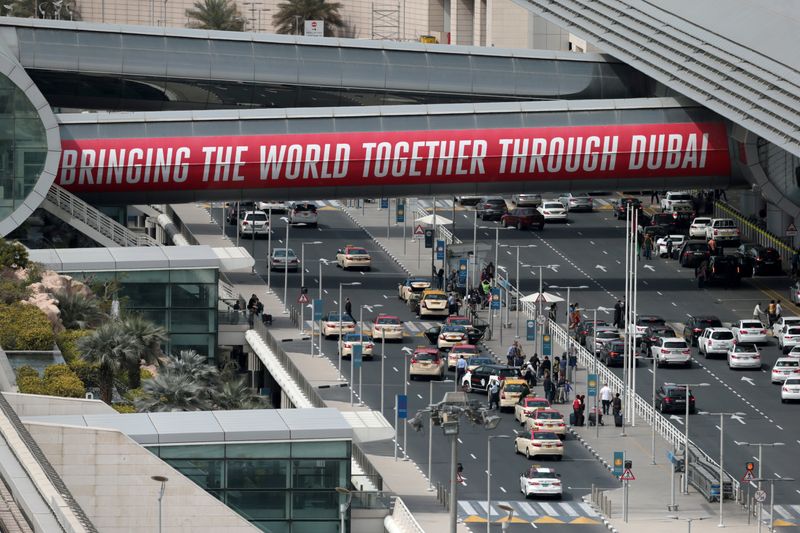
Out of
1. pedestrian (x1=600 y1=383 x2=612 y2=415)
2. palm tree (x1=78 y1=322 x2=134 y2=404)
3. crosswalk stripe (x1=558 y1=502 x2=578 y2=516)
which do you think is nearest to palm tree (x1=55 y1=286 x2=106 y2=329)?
palm tree (x1=78 y1=322 x2=134 y2=404)

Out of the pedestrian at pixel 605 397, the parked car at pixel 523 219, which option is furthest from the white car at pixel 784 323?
the parked car at pixel 523 219

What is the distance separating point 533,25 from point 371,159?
182ft

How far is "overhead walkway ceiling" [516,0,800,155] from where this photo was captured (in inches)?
5261

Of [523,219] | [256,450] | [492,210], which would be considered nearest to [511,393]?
[256,450]

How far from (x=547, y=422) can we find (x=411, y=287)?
93.8 feet

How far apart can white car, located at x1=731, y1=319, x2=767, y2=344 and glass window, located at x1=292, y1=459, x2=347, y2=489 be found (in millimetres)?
43040

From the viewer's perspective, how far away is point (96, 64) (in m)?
143

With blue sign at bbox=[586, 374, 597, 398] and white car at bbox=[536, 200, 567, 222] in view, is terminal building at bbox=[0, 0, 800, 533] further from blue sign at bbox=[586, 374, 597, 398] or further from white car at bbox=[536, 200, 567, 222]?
blue sign at bbox=[586, 374, 597, 398]

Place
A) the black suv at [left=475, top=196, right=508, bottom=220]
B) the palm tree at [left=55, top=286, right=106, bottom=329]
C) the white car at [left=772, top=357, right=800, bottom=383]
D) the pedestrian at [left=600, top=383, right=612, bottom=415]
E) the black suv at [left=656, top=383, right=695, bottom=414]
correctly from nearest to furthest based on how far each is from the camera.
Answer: the palm tree at [left=55, top=286, right=106, bottom=329] < the pedestrian at [left=600, top=383, right=612, bottom=415] < the black suv at [left=656, top=383, right=695, bottom=414] < the white car at [left=772, top=357, right=800, bottom=383] < the black suv at [left=475, top=196, right=508, bottom=220]

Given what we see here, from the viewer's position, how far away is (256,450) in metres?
86.2

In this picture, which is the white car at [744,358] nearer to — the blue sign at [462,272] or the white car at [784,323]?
the white car at [784,323]

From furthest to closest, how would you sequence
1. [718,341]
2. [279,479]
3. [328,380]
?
[718,341] → [328,380] → [279,479]

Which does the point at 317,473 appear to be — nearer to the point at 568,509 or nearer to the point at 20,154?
the point at 568,509

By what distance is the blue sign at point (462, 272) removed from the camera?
137 metres
